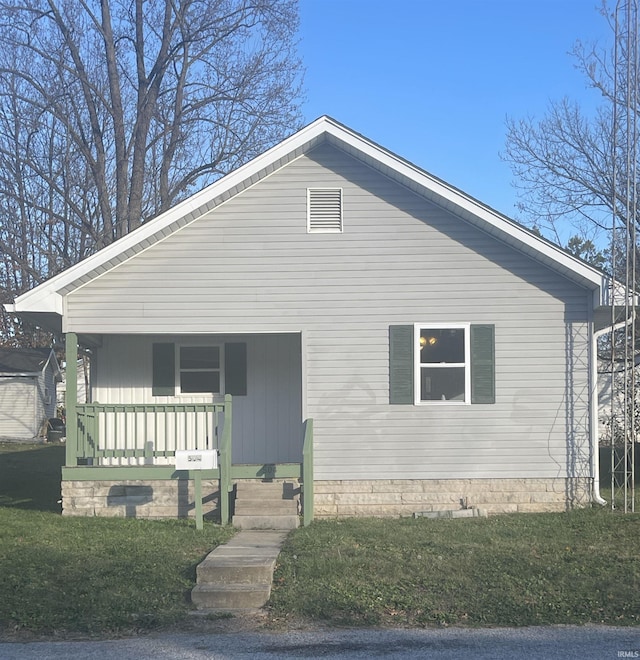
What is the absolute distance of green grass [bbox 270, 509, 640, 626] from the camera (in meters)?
7.96

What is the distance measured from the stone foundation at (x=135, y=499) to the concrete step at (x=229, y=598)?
480 centimetres

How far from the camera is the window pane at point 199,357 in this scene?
15102mm

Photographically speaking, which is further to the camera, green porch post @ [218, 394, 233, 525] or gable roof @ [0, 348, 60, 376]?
gable roof @ [0, 348, 60, 376]

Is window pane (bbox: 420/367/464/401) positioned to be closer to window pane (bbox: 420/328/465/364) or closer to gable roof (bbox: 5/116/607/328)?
window pane (bbox: 420/328/465/364)

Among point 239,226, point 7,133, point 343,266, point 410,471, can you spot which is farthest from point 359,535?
point 7,133

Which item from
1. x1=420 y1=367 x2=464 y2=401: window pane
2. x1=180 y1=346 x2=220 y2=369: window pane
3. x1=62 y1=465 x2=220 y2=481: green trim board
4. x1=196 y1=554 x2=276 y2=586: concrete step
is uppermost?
x1=180 y1=346 x2=220 y2=369: window pane

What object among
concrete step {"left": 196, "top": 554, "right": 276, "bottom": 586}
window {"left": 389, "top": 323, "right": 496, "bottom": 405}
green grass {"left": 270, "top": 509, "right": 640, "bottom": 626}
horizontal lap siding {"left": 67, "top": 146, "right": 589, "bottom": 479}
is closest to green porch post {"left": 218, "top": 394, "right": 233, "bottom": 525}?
green grass {"left": 270, "top": 509, "right": 640, "bottom": 626}

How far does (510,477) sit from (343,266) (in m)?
4.10

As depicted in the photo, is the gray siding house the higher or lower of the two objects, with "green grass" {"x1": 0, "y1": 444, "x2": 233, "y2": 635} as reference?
higher

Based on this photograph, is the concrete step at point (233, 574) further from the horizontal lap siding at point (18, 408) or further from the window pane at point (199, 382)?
the horizontal lap siding at point (18, 408)

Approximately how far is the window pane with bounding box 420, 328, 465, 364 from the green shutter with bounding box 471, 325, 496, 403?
224 millimetres

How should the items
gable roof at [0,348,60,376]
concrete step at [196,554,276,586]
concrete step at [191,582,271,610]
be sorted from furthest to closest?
gable roof at [0,348,60,376]
concrete step at [196,554,276,586]
concrete step at [191,582,271,610]

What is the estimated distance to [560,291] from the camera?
13.5 meters

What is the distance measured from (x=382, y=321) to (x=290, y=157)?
288 centimetres
